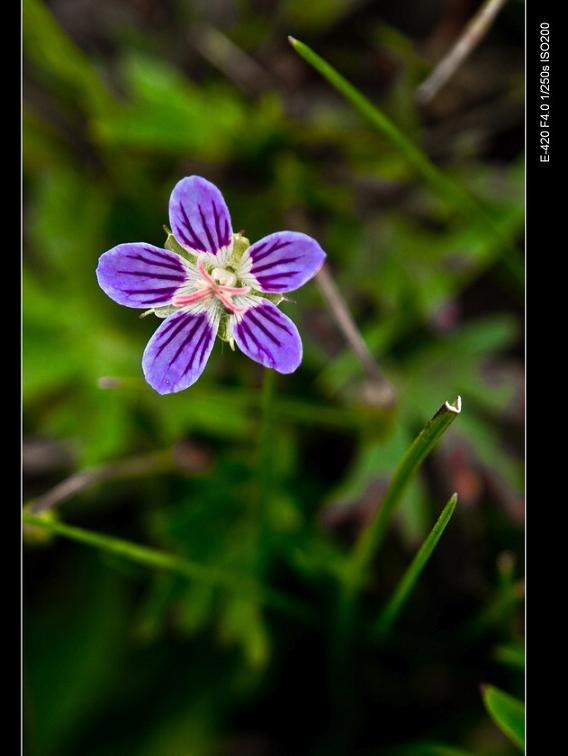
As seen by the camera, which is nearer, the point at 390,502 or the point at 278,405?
the point at 390,502

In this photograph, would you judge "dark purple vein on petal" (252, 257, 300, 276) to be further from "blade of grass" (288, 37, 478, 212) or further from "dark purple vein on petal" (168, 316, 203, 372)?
"blade of grass" (288, 37, 478, 212)

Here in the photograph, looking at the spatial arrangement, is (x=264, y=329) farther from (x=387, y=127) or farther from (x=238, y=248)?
Answer: (x=387, y=127)

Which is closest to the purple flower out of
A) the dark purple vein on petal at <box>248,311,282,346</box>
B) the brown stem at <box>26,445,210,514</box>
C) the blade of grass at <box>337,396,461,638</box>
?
the dark purple vein on petal at <box>248,311,282,346</box>

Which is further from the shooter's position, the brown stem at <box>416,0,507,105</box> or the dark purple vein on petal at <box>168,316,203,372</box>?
the brown stem at <box>416,0,507,105</box>

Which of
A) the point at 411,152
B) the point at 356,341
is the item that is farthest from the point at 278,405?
the point at 411,152

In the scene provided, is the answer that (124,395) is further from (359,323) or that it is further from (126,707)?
(126,707)

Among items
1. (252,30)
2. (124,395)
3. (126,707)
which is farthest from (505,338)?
(126,707)
